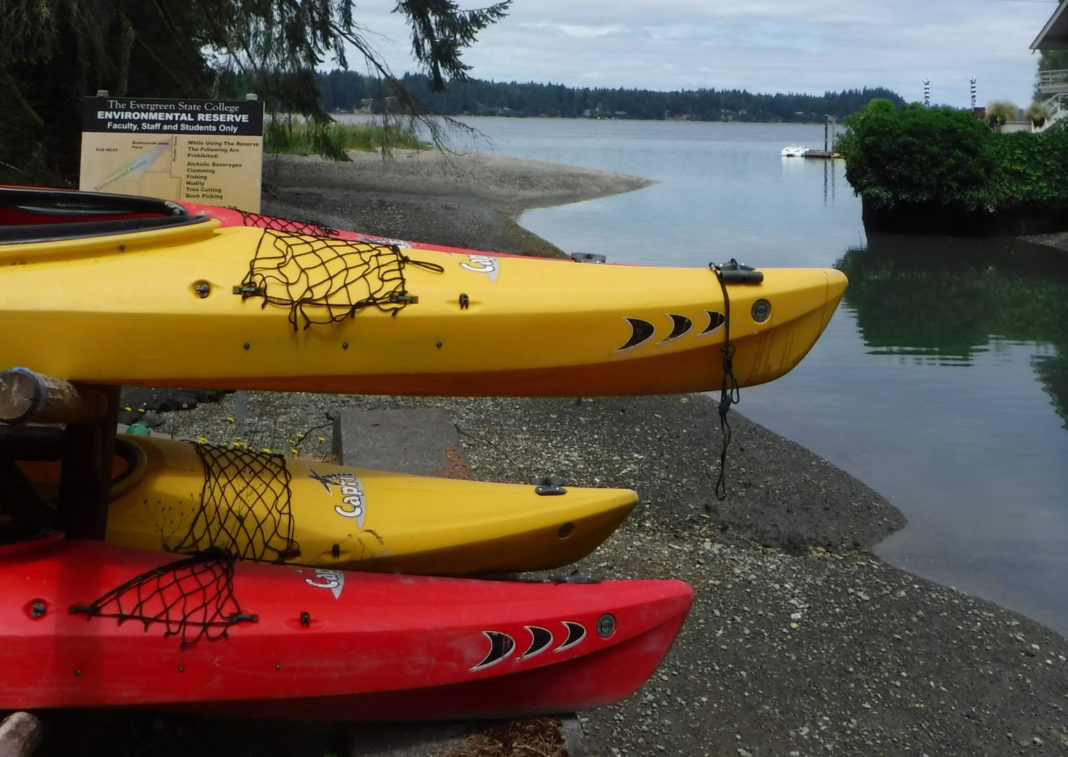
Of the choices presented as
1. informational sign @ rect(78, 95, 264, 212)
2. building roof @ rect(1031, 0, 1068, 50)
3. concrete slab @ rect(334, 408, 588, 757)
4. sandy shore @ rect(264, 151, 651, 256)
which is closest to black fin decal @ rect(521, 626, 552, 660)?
concrete slab @ rect(334, 408, 588, 757)

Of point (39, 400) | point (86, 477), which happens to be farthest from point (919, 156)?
point (39, 400)

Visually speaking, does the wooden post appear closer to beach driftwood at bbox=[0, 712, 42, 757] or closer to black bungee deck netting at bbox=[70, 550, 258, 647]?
black bungee deck netting at bbox=[70, 550, 258, 647]

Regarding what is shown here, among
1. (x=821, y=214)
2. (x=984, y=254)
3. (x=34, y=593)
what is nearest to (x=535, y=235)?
(x=984, y=254)

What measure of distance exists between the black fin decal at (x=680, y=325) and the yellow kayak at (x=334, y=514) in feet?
2.93

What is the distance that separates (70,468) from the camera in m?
4.00

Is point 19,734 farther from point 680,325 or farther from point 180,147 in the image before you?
point 180,147

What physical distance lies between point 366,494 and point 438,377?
755 mm

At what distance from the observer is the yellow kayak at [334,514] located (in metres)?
4.37

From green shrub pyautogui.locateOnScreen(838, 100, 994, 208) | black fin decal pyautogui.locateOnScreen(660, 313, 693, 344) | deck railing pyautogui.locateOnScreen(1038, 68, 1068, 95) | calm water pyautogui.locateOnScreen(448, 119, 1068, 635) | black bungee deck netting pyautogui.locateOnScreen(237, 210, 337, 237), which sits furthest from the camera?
deck railing pyautogui.locateOnScreen(1038, 68, 1068, 95)

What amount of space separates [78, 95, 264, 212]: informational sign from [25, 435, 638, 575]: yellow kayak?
7.27 feet

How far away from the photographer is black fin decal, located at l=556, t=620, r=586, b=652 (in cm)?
398

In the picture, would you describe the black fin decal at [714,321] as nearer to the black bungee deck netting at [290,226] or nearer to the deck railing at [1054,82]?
the black bungee deck netting at [290,226]

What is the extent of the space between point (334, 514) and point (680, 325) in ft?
4.96

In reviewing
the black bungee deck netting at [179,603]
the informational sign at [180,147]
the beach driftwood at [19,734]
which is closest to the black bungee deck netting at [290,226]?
the informational sign at [180,147]
